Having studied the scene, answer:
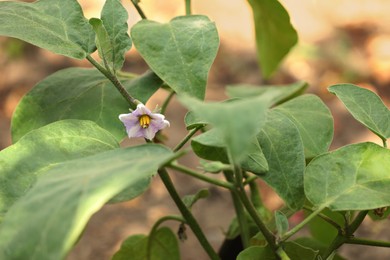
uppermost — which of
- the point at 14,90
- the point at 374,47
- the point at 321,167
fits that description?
the point at 321,167

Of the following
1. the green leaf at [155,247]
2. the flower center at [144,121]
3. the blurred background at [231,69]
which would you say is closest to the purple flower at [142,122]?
the flower center at [144,121]

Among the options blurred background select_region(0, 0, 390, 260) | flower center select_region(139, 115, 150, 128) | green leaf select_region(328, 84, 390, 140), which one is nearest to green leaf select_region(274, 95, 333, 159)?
green leaf select_region(328, 84, 390, 140)

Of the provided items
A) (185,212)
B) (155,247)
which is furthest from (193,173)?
(155,247)

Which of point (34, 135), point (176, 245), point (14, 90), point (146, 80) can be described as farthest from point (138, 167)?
point (14, 90)

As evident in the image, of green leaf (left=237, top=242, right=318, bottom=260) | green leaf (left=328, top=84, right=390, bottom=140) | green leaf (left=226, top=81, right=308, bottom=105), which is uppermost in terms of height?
green leaf (left=328, top=84, right=390, bottom=140)

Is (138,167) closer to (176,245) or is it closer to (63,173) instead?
(63,173)

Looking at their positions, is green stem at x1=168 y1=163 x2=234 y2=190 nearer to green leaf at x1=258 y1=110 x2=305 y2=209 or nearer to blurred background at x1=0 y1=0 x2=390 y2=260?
green leaf at x1=258 y1=110 x2=305 y2=209

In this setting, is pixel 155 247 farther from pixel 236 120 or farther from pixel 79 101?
pixel 236 120
